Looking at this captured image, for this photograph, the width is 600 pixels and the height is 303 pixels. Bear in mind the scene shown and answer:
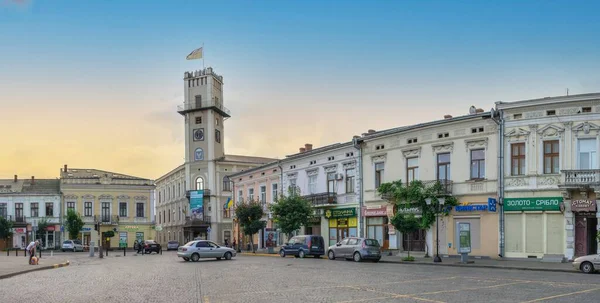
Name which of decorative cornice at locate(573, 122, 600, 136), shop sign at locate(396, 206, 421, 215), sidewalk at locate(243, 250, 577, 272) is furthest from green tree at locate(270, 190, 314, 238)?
decorative cornice at locate(573, 122, 600, 136)

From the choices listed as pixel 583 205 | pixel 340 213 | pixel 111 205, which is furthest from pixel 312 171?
pixel 111 205

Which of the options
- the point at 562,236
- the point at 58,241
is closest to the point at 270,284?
the point at 562,236

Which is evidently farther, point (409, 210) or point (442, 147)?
point (409, 210)

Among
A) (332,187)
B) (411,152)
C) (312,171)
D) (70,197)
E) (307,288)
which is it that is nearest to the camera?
(307,288)

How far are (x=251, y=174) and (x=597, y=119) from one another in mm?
36640

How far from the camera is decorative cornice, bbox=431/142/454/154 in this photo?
3732 cm

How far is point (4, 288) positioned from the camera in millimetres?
19812

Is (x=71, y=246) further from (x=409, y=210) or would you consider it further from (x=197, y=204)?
(x=409, y=210)

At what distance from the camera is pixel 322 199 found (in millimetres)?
47438

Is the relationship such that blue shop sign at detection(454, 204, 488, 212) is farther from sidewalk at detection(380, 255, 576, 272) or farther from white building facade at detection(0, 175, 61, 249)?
white building facade at detection(0, 175, 61, 249)

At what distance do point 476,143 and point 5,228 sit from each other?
6056 cm

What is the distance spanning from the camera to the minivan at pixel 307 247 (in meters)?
41.2

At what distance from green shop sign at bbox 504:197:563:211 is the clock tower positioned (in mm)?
49455

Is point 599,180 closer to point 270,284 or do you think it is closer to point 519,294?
point 519,294
